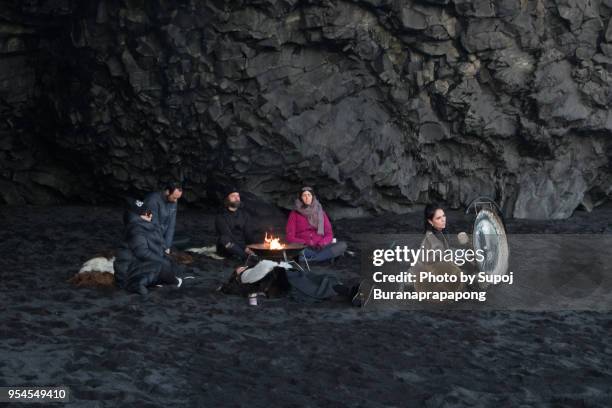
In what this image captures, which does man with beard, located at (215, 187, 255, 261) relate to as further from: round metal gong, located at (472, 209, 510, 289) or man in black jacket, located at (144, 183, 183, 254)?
round metal gong, located at (472, 209, 510, 289)

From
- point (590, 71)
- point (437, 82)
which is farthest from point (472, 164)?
point (590, 71)

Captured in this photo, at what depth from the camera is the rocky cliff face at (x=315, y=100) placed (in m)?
14.1

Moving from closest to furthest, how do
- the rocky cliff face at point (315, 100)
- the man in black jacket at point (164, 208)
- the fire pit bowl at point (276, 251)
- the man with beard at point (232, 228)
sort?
the fire pit bowl at point (276, 251)
the man in black jacket at point (164, 208)
the man with beard at point (232, 228)
the rocky cliff face at point (315, 100)

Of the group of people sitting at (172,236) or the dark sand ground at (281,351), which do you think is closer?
the dark sand ground at (281,351)

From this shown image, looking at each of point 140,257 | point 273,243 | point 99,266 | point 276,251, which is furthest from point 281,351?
point 99,266

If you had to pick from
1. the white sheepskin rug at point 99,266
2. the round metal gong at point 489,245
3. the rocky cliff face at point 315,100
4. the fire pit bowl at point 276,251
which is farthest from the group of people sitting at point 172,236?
the rocky cliff face at point 315,100

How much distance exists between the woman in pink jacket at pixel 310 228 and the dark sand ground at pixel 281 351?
2251 mm

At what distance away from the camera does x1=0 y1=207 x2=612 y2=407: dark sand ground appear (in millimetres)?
4715

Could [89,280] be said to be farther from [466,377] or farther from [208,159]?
[208,159]

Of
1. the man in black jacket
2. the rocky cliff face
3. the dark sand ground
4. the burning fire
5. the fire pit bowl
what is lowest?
the dark sand ground

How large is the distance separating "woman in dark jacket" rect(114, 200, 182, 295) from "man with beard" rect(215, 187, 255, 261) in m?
1.94

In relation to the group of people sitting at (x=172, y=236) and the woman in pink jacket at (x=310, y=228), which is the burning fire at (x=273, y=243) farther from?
the woman in pink jacket at (x=310, y=228)

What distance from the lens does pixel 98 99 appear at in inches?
599

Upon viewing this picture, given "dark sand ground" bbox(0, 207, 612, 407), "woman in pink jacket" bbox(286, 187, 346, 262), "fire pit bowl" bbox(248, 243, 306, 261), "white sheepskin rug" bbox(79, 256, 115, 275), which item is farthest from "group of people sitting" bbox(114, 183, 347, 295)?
"white sheepskin rug" bbox(79, 256, 115, 275)
